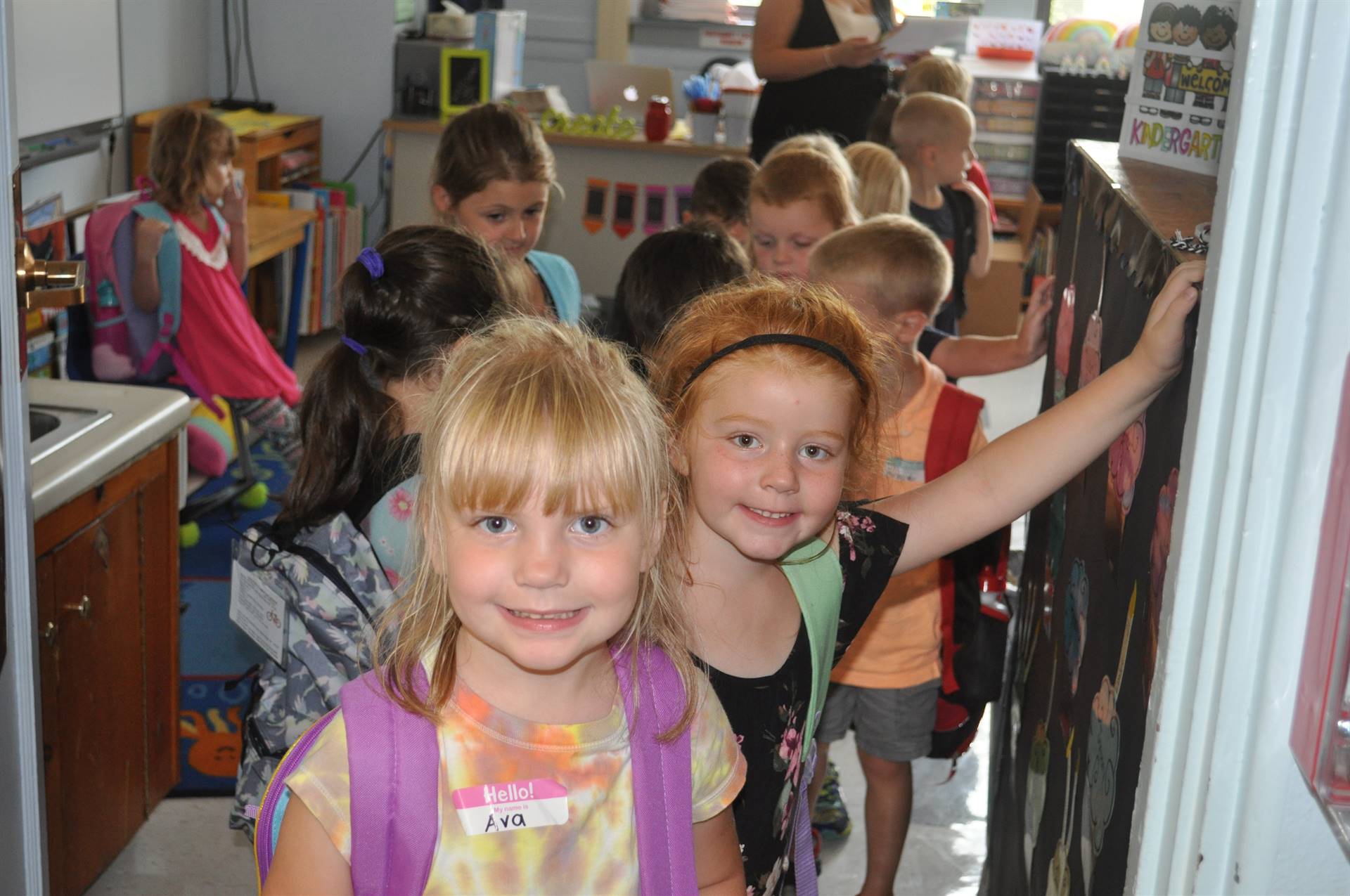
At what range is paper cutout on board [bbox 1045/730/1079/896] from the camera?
4.66 feet

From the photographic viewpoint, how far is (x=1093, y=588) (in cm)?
145

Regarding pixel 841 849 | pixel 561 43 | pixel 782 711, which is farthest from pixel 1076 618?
pixel 561 43

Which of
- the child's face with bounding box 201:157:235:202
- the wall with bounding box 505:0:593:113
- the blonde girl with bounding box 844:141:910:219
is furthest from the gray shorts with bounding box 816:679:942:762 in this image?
A: the wall with bounding box 505:0:593:113

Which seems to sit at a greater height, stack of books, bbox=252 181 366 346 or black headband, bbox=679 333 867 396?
black headband, bbox=679 333 867 396

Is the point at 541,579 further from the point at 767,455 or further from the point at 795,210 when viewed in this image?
the point at 795,210

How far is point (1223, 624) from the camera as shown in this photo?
2.45ft

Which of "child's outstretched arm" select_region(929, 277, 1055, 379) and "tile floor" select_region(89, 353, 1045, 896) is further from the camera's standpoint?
"tile floor" select_region(89, 353, 1045, 896)

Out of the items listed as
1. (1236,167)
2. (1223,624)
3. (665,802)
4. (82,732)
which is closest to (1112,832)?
(665,802)

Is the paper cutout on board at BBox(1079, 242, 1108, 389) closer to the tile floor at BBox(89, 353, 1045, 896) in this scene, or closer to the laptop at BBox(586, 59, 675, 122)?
the tile floor at BBox(89, 353, 1045, 896)

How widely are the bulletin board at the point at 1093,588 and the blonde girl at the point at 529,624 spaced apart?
1.14 feet

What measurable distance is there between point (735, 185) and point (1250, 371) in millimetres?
2742

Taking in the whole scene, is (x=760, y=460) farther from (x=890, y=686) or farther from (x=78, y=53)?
(x=78, y=53)

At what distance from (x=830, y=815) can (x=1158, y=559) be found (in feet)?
5.72

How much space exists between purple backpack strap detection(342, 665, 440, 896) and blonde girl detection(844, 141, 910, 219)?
102 inches
